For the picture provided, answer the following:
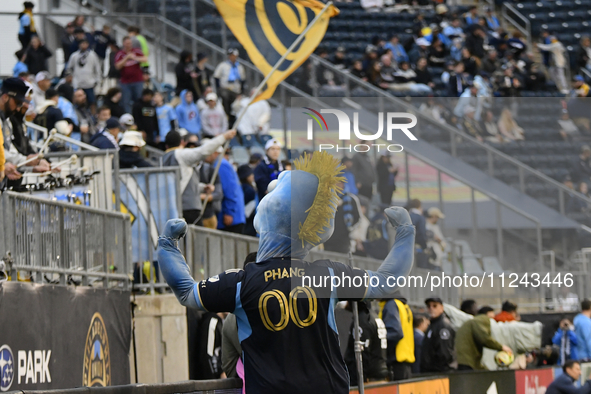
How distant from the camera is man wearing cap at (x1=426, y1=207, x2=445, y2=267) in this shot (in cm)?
551

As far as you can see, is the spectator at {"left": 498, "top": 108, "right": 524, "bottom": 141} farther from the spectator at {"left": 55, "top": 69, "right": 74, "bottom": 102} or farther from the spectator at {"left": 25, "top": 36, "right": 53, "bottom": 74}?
the spectator at {"left": 25, "top": 36, "right": 53, "bottom": 74}

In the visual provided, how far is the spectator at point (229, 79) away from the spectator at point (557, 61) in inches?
434

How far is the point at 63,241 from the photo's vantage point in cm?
816

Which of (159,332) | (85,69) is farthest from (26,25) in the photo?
(159,332)

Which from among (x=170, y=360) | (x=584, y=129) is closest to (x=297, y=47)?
(x=170, y=360)

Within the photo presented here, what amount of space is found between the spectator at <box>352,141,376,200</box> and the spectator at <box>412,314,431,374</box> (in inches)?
222

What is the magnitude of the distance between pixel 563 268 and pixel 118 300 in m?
4.42

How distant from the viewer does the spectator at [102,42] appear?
17344 millimetres

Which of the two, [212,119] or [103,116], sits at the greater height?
[212,119]

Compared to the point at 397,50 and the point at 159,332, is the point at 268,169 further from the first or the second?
the point at 397,50

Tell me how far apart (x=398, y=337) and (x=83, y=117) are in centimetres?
653

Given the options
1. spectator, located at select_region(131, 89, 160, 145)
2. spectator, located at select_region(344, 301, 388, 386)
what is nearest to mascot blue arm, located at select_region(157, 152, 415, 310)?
spectator, located at select_region(344, 301, 388, 386)

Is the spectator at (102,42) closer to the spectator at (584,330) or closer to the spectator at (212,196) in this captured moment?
the spectator at (212,196)

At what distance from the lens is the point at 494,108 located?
232 inches
